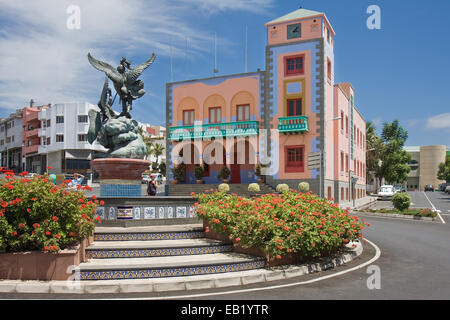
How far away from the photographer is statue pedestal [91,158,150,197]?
13203mm

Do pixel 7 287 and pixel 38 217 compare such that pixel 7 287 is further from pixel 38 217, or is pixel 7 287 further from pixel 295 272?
pixel 295 272

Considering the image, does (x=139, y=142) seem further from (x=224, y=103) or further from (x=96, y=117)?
(x=224, y=103)

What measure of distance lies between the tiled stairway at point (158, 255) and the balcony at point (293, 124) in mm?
21347

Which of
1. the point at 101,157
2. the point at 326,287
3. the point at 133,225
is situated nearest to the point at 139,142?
the point at 101,157

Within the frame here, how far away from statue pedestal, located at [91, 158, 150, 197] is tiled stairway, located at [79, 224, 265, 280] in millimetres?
2743

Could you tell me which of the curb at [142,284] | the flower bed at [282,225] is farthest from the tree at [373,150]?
the curb at [142,284]

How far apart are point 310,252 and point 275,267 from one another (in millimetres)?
1042

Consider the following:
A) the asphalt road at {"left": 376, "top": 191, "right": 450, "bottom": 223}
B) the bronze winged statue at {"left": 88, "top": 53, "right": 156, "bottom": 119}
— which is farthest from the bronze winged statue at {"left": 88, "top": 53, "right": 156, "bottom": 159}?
the asphalt road at {"left": 376, "top": 191, "right": 450, "bottom": 223}

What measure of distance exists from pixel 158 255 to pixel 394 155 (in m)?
57.5

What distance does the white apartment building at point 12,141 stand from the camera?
73575mm

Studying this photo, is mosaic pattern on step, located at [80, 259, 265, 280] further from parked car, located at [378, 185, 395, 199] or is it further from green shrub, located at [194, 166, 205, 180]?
parked car, located at [378, 185, 395, 199]

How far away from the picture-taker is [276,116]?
32.0 m

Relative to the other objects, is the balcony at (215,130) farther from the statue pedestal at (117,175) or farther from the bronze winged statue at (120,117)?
the statue pedestal at (117,175)
